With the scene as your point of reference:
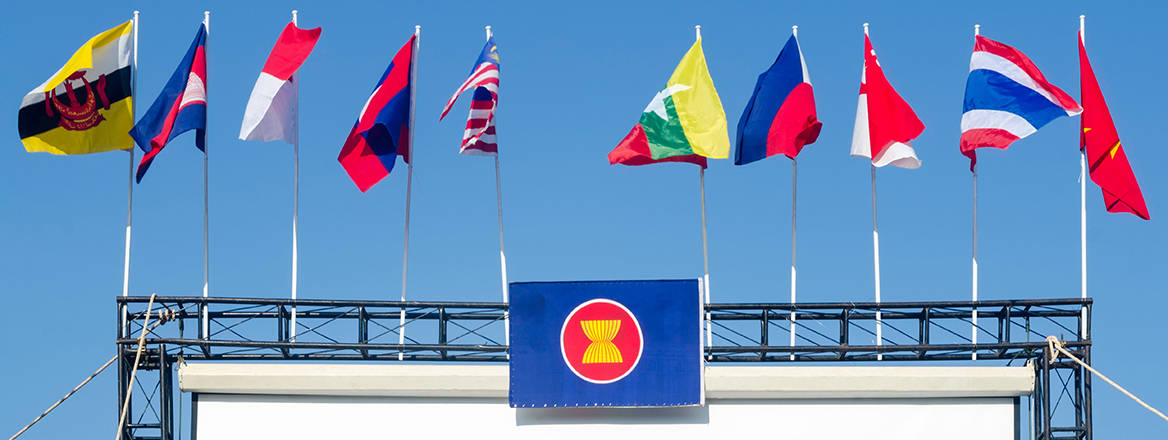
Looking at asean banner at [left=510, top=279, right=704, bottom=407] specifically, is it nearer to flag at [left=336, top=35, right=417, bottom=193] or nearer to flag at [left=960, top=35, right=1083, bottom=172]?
flag at [left=336, top=35, right=417, bottom=193]

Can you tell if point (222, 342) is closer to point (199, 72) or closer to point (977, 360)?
point (199, 72)

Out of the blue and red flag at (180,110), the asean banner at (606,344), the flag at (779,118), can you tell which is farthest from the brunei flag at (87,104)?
the flag at (779,118)

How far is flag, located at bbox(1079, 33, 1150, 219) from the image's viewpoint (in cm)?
3070

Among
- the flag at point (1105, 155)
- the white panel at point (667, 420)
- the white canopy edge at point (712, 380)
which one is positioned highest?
the flag at point (1105, 155)

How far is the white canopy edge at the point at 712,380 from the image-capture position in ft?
102

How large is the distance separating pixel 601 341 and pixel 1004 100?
8.17 m

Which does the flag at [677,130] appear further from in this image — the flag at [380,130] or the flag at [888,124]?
the flag at [380,130]

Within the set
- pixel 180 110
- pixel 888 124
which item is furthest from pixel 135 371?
pixel 888 124

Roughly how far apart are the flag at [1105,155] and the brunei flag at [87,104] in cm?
1690

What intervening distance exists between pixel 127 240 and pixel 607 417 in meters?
9.24

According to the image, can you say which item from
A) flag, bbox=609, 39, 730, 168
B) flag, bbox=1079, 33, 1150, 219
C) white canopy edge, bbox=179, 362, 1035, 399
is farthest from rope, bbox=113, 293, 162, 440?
flag, bbox=1079, 33, 1150, 219

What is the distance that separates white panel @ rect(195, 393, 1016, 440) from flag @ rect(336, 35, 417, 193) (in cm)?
411

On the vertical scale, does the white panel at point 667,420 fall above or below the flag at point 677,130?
below

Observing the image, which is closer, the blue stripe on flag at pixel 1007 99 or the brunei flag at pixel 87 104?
the blue stripe on flag at pixel 1007 99
